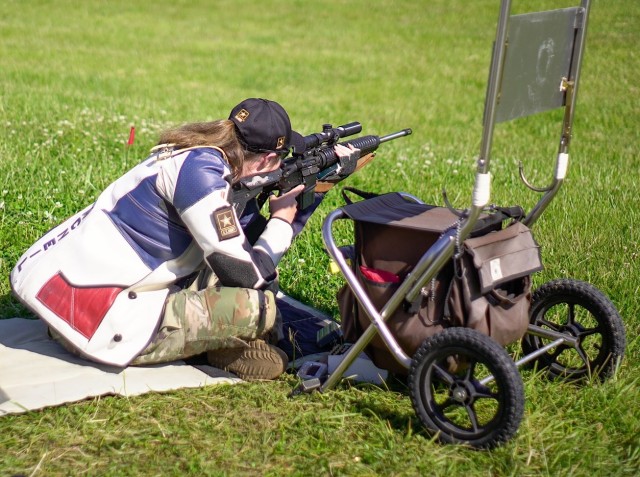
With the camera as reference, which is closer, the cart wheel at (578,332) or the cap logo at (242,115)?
the cart wheel at (578,332)

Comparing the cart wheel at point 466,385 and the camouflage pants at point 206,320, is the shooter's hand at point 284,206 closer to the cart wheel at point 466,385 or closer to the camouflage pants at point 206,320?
the camouflage pants at point 206,320

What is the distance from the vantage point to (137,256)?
13.7 ft

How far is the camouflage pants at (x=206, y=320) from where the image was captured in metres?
4.16

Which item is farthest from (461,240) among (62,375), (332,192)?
(332,192)

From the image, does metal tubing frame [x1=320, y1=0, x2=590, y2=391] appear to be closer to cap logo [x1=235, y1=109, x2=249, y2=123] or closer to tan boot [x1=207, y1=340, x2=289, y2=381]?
tan boot [x1=207, y1=340, x2=289, y2=381]

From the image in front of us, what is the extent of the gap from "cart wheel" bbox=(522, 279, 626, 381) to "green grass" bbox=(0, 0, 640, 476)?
0.12 meters

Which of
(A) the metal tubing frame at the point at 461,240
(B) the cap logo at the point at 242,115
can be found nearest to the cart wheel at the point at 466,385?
(A) the metal tubing frame at the point at 461,240

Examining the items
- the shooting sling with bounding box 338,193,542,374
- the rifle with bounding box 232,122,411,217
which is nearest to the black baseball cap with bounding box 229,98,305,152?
the rifle with bounding box 232,122,411,217

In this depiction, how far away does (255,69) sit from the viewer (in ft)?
51.0

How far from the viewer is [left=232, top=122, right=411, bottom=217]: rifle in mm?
4164

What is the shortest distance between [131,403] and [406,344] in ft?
4.13

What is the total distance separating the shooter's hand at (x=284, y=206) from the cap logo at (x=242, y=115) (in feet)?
1.77

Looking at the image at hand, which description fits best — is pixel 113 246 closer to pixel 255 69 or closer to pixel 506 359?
pixel 506 359

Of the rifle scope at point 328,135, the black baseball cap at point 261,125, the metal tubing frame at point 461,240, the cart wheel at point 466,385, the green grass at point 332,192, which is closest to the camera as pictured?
the metal tubing frame at point 461,240
